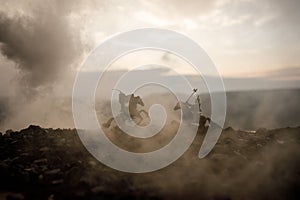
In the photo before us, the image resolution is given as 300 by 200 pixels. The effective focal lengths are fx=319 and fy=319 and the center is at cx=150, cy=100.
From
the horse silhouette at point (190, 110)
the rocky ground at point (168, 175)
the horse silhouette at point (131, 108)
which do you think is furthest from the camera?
the horse silhouette at point (190, 110)

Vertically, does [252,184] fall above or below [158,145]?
below

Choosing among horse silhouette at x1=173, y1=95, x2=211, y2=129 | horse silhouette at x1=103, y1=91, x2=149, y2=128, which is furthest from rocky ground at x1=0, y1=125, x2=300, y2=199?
horse silhouette at x1=103, y1=91, x2=149, y2=128

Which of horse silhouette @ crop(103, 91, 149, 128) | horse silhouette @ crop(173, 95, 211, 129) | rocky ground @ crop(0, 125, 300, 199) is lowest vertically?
rocky ground @ crop(0, 125, 300, 199)

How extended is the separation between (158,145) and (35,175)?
4.88 metres

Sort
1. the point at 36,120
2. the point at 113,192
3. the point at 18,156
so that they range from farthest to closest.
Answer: the point at 36,120, the point at 18,156, the point at 113,192

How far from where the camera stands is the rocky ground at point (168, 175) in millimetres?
9305

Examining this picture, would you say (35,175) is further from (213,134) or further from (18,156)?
(213,134)

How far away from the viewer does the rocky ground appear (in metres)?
9.30

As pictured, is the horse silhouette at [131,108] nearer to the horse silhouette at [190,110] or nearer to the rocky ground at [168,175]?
the horse silhouette at [190,110]

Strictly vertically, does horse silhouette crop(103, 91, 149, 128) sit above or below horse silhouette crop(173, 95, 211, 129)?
above

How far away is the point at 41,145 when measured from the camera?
1326cm

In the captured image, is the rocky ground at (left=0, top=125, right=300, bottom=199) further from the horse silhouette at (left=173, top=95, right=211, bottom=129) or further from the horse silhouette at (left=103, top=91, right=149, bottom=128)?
the horse silhouette at (left=103, top=91, right=149, bottom=128)

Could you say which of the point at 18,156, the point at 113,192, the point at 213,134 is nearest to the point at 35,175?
the point at 18,156

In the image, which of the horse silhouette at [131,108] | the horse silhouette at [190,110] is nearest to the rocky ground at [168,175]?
the horse silhouette at [190,110]
